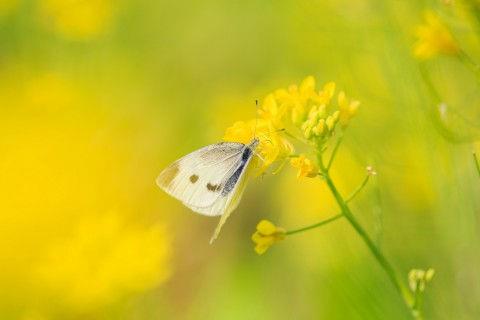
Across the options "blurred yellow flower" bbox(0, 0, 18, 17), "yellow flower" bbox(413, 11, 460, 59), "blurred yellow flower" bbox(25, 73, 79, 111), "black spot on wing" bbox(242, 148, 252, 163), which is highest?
"blurred yellow flower" bbox(0, 0, 18, 17)

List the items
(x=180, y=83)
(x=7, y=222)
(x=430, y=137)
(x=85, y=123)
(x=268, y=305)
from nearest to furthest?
(x=430, y=137) → (x=268, y=305) → (x=7, y=222) → (x=85, y=123) → (x=180, y=83)

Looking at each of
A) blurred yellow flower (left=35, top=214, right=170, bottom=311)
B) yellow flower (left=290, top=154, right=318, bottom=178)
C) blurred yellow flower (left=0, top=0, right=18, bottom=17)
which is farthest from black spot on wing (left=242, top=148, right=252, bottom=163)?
blurred yellow flower (left=0, top=0, right=18, bottom=17)

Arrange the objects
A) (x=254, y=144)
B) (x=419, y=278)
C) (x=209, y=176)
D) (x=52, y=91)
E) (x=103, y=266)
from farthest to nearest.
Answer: (x=52, y=91), (x=103, y=266), (x=209, y=176), (x=254, y=144), (x=419, y=278)

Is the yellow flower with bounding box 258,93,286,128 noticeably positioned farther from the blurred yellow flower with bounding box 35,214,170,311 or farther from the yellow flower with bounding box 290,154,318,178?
the blurred yellow flower with bounding box 35,214,170,311

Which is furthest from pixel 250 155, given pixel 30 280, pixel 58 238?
pixel 58 238

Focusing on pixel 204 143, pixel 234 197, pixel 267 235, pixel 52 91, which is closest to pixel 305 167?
pixel 267 235

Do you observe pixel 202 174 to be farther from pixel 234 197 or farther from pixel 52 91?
pixel 52 91

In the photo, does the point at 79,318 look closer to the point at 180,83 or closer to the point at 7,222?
→ the point at 7,222
